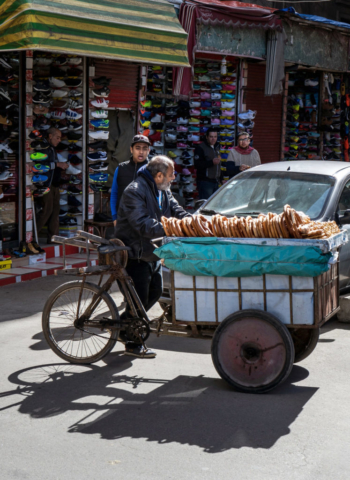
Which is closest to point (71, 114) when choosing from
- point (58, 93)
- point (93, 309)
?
point (58, 93)

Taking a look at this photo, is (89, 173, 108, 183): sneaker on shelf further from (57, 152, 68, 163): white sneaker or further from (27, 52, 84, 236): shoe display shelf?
(57, 152, 68, 163): white sneaker

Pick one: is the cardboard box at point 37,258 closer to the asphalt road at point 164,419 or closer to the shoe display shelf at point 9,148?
the shoe display shelf at point 9,148

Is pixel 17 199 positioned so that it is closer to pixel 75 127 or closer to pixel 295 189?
pixel 75 127

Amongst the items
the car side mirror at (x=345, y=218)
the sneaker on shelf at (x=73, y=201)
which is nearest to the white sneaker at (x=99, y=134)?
the sneaker on shelf at (x=73, y=201)

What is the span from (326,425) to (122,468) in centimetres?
151

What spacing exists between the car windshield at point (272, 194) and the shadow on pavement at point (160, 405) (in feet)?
7.47

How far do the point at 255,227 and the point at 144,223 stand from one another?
106 centimetres

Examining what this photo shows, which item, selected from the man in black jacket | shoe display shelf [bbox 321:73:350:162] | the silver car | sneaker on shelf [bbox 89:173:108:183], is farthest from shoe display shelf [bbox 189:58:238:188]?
the man in black jacket

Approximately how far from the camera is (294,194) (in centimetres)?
810

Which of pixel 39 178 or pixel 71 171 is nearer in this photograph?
pixel 39 178

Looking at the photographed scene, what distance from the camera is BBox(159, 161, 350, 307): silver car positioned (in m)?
7.92

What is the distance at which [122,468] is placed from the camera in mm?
4164

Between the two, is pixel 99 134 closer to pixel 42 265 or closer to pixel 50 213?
pixel 50 213

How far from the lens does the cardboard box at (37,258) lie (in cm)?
1080
